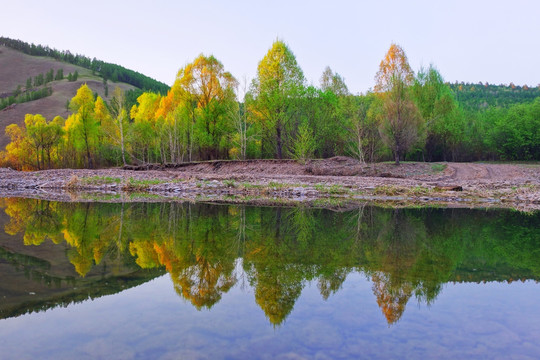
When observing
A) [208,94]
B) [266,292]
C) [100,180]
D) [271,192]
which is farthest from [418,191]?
[208,94]

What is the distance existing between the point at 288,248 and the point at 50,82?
160554mm

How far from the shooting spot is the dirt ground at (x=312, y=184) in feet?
55.4

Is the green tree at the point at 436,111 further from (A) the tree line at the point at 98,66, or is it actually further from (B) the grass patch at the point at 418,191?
(A) the tree line at the point at 98,66

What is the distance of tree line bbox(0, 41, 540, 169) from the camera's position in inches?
1214

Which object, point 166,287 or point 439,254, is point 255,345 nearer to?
point 166,287

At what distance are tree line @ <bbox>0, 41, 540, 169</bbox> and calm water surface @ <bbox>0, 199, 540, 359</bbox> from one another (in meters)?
21.7

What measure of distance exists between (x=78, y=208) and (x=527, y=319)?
13064 mm

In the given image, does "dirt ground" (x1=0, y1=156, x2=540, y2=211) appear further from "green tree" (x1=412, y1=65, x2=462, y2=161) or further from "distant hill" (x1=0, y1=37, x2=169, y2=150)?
"distant hill" (x1=0, y1=37, x2=169, y2=150)


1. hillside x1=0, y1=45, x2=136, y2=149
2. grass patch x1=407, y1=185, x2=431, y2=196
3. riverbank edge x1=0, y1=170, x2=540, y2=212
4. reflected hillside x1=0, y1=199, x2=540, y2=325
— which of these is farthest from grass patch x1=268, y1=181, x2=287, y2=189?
hillside x1=0, y1=45, x2=136, y2=149

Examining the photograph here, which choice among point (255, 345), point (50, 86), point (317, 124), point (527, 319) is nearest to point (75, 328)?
point (255, 345)

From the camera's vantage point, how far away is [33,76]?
5881 inches

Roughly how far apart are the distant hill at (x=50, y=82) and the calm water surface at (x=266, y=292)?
103456 millimetres

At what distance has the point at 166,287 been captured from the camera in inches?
182

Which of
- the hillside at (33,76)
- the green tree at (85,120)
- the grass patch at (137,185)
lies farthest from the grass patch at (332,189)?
the hillside at (33,76)
